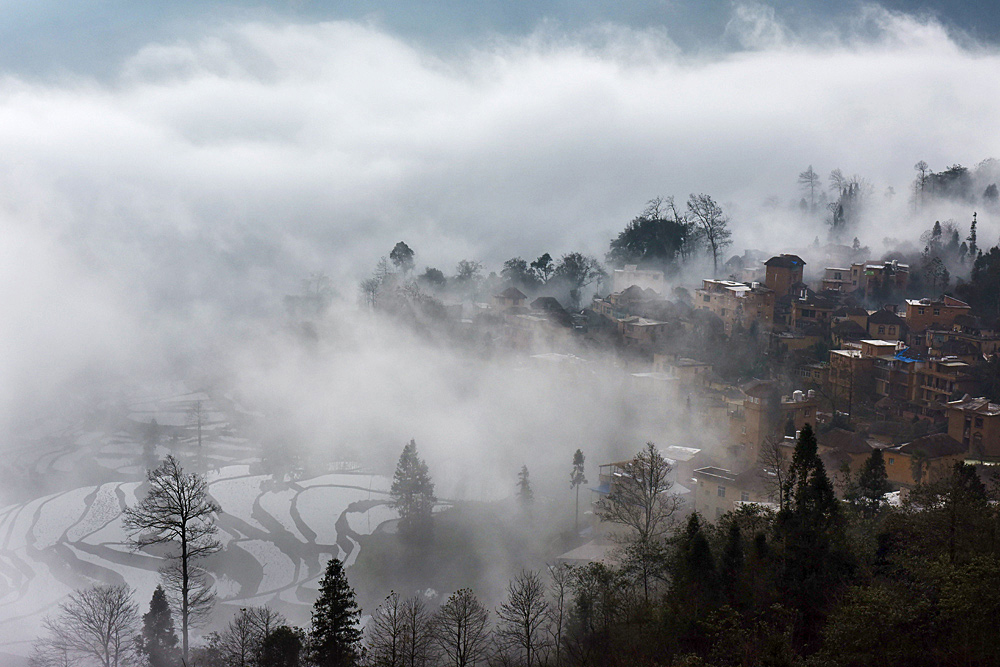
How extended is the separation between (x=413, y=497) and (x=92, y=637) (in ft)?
26.1

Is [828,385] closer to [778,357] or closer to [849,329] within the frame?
[778,357]

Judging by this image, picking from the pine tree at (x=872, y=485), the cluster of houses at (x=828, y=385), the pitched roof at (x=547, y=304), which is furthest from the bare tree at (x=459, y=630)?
the pitched roof at (x=547, y=304)

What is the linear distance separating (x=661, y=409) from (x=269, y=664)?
1549 centimetres

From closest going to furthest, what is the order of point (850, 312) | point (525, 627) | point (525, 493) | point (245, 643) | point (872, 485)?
point (245, 643)
point (525, 627)
point (872, 485)
point (525, 493)
point (850, 312)

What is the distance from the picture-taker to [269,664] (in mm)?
9852

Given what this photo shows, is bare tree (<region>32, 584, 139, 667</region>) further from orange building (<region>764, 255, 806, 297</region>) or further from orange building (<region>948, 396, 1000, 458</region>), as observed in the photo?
orange building (<region>764, 255, 806, 297</region>)

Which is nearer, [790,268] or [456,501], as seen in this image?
[456,501]

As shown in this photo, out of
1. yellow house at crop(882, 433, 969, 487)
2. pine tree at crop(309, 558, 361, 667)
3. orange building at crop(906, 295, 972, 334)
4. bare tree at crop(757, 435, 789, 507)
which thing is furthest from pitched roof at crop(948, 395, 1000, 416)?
pine tree at crop(309, 558, 361, 667)

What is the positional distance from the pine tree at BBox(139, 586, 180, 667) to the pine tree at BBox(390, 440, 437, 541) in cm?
709

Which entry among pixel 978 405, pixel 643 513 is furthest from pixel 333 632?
pixel 978 405

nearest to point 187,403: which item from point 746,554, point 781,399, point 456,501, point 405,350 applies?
point 405,350

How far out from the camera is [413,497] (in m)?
19.9

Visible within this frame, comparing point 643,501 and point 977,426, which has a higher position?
point 977,426

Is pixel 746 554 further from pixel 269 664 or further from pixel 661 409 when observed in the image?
pixel 661 409
